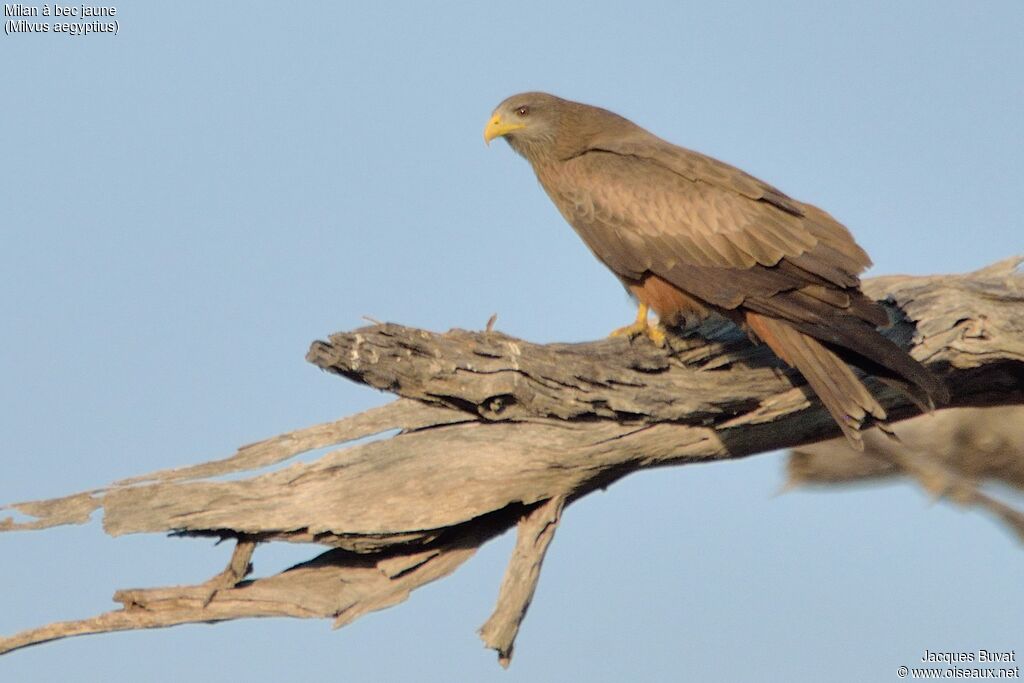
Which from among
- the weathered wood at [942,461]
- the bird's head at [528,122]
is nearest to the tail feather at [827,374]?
the bird's head at [528,122]

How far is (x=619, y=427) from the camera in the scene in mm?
6508

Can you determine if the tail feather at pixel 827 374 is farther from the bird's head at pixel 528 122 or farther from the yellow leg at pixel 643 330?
the bird's head at pixel 528 122

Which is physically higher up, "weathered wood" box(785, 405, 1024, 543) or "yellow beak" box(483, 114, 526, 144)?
"yellow beak" box(483, 114, 526, 144)

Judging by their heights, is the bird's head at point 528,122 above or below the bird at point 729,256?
above

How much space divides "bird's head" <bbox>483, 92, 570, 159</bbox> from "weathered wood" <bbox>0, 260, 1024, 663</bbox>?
1.81 metres

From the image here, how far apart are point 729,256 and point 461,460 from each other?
6.34 ft

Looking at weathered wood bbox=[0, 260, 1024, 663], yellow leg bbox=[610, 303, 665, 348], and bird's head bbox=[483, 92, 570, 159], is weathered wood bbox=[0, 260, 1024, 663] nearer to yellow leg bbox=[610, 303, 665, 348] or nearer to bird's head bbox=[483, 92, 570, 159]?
yellow leg bbox=[610, 303, 665, 348]

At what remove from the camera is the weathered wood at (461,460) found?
6.02m

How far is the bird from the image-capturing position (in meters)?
5.97

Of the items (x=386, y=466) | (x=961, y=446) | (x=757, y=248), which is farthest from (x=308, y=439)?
(x=961, y=446)

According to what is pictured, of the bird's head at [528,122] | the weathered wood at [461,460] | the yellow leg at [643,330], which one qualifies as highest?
the bird's head at [528,122]

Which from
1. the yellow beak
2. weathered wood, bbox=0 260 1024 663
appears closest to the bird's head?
the yellow beak

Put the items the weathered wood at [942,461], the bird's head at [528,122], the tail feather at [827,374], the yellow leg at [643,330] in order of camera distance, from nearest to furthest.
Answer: the tail feather at [827,374] < the yellow leg at [643,330] < the bird's head at [528,122] < the weathered wood at [942,461]

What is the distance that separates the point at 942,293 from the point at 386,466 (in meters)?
3.63
